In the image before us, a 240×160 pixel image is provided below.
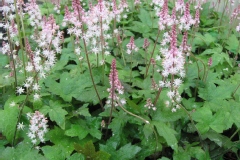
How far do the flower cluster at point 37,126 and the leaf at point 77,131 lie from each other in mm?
230

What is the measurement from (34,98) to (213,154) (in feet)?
5.59

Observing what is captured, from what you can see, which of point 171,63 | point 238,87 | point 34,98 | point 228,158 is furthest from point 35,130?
point 238,87

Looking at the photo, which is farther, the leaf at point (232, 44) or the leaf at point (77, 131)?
the leaf at point (232, 44)

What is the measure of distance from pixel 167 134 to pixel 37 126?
1026 millimetres

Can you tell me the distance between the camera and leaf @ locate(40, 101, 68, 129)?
7.93 ft

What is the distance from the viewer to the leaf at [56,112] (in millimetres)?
2418

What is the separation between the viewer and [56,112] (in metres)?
2.46

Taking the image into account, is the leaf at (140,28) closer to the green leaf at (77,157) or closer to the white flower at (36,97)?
the white flower at (36,97)

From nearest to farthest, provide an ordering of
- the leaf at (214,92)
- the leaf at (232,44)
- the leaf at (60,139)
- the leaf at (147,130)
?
the leaf at (147,130) < the leaf at (60,139) < the leaf at (214,92) < the leaf at (232,44)

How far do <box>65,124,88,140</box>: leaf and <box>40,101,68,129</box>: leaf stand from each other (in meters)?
0.09

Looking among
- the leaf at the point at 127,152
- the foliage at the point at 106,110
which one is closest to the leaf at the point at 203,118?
the foliage at the point at 106,110

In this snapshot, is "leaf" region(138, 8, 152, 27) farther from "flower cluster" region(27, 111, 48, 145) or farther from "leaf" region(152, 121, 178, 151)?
"flower cluster" region(27, 111, 48, 145)

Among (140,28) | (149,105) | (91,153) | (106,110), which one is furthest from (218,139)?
(140,28)

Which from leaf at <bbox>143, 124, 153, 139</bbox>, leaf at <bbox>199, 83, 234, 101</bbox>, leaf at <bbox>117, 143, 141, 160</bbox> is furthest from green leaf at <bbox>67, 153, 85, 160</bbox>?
leaf at <bbox>199, 83, 234, 101</bbox>
